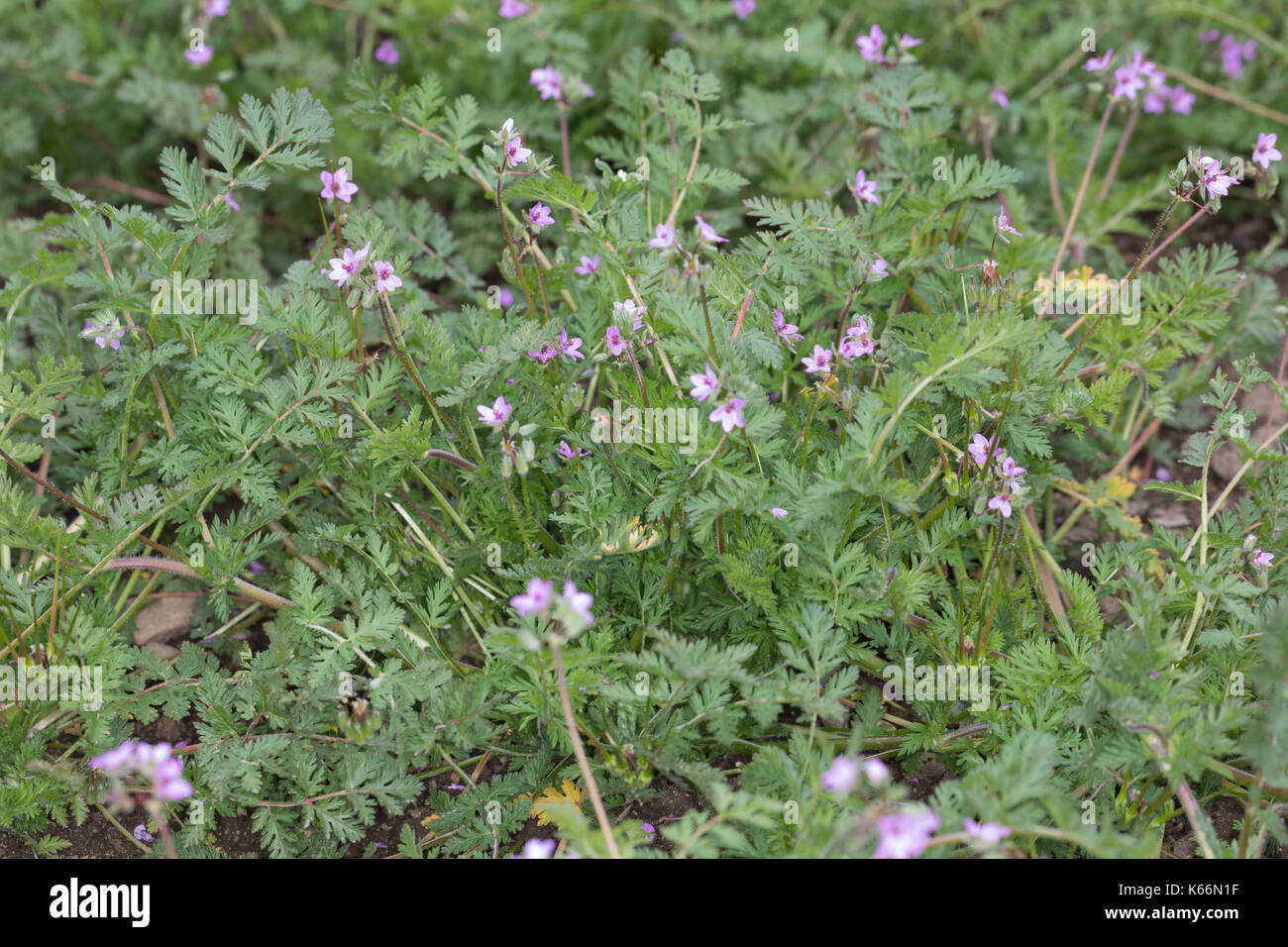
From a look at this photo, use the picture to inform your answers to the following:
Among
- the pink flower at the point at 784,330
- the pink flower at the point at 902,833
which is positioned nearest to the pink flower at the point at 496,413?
the pink flower at the point at 784,330

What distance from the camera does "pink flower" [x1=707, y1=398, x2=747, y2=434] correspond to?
99.4 inches

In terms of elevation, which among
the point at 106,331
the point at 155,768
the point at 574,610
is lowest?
the point at 155,768

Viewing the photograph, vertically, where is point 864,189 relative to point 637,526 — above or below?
above

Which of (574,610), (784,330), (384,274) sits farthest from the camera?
(784,330)

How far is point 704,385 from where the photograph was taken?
2.60 m

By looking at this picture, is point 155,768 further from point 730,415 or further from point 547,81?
point 547,81

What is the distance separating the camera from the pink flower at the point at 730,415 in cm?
253

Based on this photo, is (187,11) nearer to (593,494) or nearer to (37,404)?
(37,404)

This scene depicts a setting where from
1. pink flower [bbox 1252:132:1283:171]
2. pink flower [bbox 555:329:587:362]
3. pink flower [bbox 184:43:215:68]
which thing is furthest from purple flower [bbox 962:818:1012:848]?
pink flower [bbox 184:43:215:68]

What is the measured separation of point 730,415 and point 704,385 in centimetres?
11

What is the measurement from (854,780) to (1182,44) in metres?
3.90

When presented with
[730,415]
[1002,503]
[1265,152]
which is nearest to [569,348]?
[730,415]

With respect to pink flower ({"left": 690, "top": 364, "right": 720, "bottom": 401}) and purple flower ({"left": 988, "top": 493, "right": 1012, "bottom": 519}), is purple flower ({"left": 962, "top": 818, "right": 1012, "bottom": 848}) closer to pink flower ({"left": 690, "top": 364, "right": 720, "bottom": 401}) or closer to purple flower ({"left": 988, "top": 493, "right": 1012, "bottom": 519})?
purple flower ({"left": 988, "top": 493, "right": 1012, "bottom": 519})
